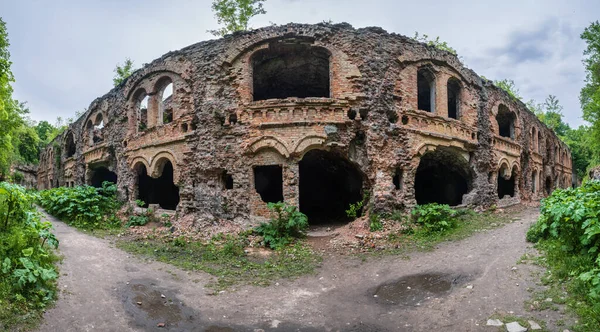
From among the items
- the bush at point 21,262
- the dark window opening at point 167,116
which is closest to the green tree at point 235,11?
the dark window opening at point 167,116

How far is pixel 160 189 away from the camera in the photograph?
16734 millimetres

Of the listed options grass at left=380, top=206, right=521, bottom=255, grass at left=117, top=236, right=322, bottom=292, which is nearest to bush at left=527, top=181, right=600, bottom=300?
grass at left=380, top=206, right=521, bottom=255

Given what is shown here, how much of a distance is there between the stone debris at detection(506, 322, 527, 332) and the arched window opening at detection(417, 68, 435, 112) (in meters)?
9.37

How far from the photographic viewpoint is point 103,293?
20.0ft

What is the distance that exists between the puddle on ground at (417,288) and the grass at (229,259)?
6.58 ft

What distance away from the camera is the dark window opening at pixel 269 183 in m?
14.2

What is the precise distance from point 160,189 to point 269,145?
8.40 metres

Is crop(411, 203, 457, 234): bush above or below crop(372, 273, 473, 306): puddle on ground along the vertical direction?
above

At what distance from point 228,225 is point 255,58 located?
19.8ft

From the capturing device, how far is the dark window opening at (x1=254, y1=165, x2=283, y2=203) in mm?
14203

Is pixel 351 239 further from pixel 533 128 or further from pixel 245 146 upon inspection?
pixel 533 128

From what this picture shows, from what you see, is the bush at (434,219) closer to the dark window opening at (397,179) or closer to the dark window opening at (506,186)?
the dark window opening at (397,179)

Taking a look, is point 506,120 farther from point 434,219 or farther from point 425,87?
point 434,219

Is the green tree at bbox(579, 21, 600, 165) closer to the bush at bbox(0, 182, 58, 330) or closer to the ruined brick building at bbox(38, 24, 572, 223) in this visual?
the ruined brick building at bbox(38, 24, 572, 223)
